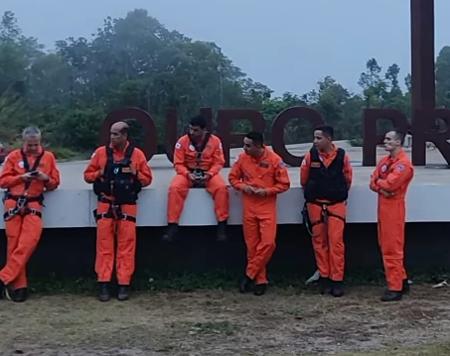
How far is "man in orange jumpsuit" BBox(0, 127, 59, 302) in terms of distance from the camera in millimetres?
7855

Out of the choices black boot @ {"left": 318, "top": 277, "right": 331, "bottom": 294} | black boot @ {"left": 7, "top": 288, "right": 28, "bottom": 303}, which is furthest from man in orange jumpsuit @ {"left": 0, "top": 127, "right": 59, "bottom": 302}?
black boot @ {"left": 318, "top": 277, "right": 331, "bottom": 294}

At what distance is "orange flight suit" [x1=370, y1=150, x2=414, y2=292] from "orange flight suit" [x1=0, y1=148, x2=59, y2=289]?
311cm

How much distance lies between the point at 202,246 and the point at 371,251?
1842 mm

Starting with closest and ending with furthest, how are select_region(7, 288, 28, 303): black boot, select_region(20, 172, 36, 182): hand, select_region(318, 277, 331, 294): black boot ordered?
1. select_region(20, 172, 36, 182): hand
2. select_region(7, 288, 28, 303): black boot
3. select_region(318, 277, 331, 294): black boot

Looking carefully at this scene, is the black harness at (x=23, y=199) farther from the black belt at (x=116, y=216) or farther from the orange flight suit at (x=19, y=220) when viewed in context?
the black belt at (x=116, y=216)

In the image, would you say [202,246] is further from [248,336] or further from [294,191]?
[248,336]

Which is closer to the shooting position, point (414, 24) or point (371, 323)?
point (371, 323)

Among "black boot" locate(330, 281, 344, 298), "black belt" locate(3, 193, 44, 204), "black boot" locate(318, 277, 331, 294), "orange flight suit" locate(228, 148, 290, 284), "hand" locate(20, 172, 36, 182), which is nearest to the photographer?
"hand" locate(20, 172, 36, 182)

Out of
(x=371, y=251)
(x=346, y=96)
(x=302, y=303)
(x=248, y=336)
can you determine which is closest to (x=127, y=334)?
(x=248, y=336)

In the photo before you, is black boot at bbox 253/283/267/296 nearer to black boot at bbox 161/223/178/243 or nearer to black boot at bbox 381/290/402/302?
black boot at bbox 161/223/178/243

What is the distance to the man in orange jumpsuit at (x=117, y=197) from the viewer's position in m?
7.90

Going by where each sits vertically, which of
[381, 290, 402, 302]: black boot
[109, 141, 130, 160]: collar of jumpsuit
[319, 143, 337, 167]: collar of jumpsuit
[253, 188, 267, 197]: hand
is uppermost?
[109, 141, 130, 160]: collar of jumpsuit

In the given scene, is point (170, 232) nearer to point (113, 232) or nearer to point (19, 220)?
point (113, 232)

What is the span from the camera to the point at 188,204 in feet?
27.6
